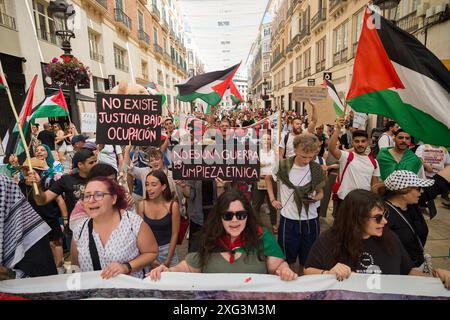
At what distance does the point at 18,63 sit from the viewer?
1044 centimetres

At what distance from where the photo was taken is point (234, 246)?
6.71ft

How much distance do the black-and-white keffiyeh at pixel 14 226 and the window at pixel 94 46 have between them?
1751 cm

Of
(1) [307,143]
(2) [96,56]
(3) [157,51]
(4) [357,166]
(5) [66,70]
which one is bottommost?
(4) [357,166]

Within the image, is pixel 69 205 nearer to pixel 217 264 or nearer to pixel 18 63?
pixel 217 264

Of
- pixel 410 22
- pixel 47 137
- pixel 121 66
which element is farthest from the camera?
pixel 121 66

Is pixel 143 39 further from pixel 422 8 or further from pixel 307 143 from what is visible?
pixel 307 143

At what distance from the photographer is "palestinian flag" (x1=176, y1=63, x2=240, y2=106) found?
664 cm

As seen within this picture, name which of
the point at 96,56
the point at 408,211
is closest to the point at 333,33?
the point at 96,56

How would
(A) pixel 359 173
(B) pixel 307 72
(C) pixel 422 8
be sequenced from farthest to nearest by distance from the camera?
(B) pixel 307 72, (C) pixel 422 8, (A) pixel 359 173

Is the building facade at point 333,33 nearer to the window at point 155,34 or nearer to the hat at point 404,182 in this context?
the hat at point 404,182

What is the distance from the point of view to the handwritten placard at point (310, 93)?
5910 mm

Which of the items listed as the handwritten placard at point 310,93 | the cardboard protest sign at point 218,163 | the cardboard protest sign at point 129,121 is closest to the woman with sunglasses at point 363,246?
the cardboard protest sign at point 218,163

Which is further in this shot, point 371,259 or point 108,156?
point 108,156

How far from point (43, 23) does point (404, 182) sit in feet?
51.4
